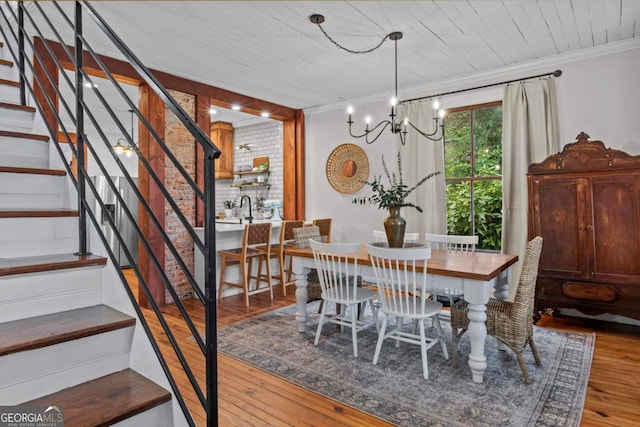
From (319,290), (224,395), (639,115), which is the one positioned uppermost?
(639,115)

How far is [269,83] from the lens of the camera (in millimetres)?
4891

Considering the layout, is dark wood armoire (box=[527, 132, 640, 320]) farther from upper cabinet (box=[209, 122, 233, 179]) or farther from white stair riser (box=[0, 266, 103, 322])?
upper cabinet (box=[209, 122, 233, 179])

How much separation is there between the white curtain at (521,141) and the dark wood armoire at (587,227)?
358 millimetres

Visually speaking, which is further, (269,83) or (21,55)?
(269,83)

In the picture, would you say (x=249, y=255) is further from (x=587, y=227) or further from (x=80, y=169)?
(x=587, y=227)

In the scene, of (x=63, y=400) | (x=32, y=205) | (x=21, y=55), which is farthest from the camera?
(x=21, y=55)

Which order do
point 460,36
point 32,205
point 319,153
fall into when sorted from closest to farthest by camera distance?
point 32,205 → point 460,36 → point 319,153

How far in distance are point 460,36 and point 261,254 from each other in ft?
10.7

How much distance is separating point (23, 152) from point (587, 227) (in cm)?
442

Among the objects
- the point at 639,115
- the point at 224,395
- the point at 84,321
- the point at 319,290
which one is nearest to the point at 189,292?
the point at 319,290

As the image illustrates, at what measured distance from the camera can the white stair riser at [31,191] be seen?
71.1 inches

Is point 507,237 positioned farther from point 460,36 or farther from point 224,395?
point 224,395

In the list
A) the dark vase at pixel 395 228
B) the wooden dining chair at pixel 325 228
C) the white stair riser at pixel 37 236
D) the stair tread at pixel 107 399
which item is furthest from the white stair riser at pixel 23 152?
the wooden dining chair at pixel 325 228

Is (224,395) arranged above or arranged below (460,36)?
below
